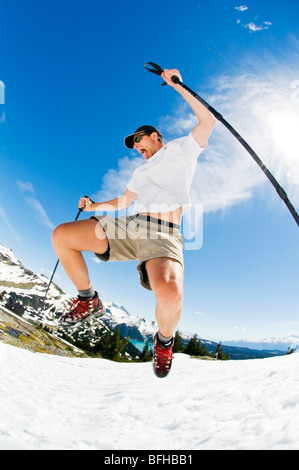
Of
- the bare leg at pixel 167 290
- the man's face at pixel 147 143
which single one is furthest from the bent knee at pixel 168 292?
the man's face at pixel 147 143

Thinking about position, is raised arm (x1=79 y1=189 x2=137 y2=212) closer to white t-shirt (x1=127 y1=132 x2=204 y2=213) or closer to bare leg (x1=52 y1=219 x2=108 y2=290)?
white t-shirt (x1=127 y1=132 x2=204 y2=213)

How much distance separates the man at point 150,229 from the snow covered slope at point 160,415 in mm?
940

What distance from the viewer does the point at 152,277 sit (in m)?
3.14

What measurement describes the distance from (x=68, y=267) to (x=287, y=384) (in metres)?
4.54

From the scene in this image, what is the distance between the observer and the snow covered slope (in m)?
3.06

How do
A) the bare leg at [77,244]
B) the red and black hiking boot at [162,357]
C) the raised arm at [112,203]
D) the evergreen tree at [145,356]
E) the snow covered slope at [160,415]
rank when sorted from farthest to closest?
the evergreen tree at [145,356] → the raised arm at [112,203] → the bare leg at [77,244] → the red and black hiking boot at [162,357] → the snow covered slope at [160,415]

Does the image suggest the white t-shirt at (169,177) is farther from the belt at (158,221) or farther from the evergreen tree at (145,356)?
the evergreen tree at (145,356)

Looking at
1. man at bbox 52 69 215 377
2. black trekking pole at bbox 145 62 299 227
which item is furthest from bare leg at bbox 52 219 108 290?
black trekking pole at bbox 145 62 299 227

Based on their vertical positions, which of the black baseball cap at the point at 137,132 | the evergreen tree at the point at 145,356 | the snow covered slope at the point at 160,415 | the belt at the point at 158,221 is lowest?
the snow covered slope at the point at 160,415

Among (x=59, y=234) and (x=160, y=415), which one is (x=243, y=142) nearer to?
(x=59, y=234)

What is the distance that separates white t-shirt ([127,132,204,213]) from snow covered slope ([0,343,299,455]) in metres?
2.92

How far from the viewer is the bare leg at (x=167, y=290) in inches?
115
